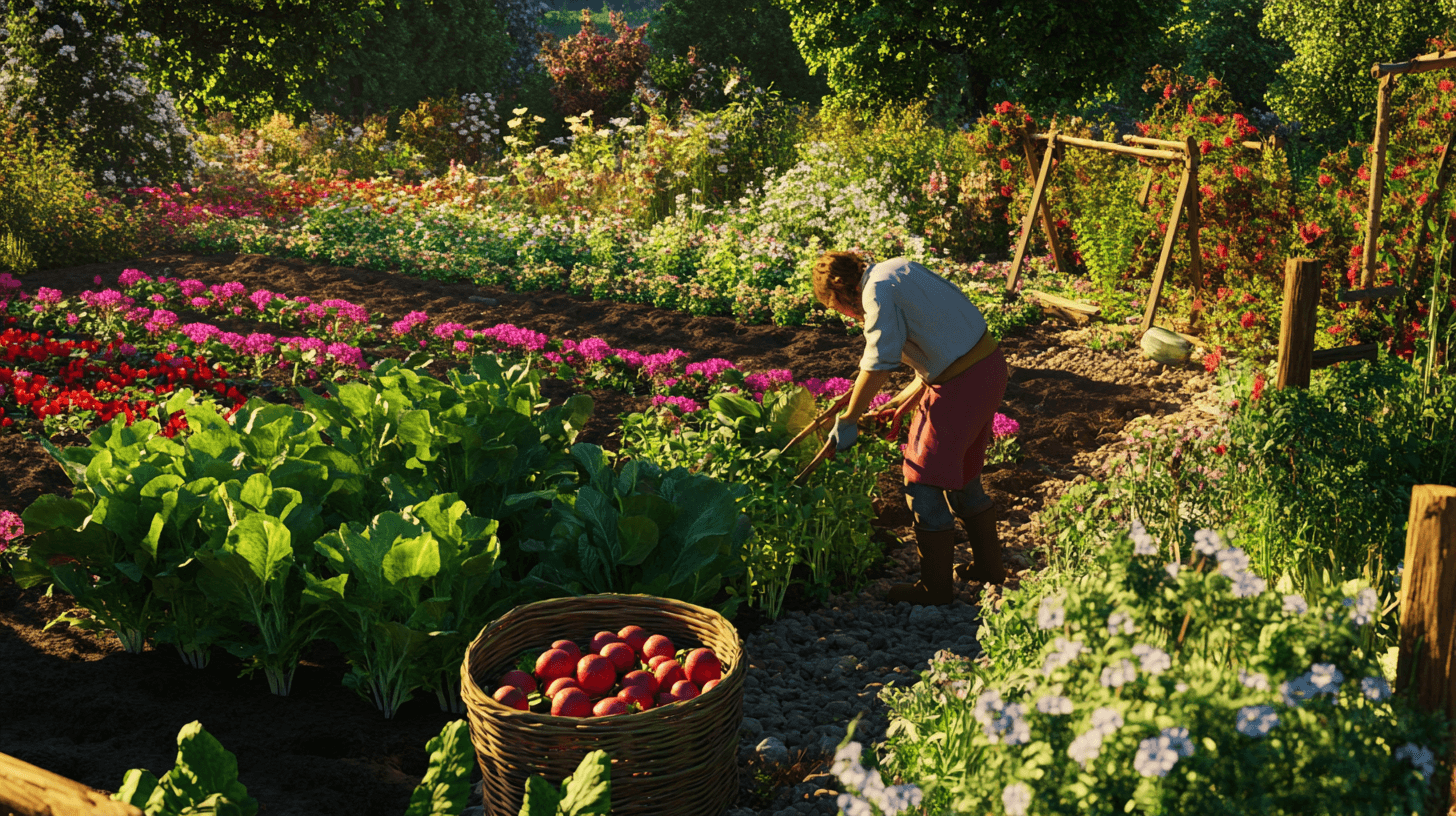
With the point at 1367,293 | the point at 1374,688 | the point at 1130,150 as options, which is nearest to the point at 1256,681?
the point at 1374,688

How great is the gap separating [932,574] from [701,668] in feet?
5.17

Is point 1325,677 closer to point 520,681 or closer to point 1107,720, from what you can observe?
point 1107,720

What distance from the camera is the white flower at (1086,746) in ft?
4.53

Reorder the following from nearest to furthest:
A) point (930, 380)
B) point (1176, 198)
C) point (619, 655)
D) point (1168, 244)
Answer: point (619, 655) → point (930, 380) → point (1168, 244) → point (1176, 198)

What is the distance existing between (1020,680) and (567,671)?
1.16m

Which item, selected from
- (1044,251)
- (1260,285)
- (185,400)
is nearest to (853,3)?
(1044,251)

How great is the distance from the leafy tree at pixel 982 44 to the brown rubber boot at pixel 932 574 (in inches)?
536

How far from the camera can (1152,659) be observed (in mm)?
1433

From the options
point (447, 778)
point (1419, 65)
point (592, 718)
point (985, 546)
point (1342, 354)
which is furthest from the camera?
point (1419, 65)

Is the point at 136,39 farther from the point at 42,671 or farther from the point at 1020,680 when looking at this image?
the point at 1020,680

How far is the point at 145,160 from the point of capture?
13.2 meters

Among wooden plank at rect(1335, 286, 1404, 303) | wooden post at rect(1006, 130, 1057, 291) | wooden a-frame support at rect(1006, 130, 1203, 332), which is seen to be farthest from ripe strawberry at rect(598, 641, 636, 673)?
wooden post at rect(1006, 130, 1057, 291)

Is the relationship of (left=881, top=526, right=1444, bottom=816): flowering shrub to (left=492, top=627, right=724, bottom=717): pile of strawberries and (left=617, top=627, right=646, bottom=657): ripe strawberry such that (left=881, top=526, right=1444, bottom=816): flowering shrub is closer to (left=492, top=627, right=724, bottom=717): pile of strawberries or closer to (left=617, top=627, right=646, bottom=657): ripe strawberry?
(left=492, top=627, right=724, bottom=717): pile of strawberries

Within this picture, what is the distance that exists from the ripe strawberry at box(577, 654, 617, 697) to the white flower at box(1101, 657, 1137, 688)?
1.32 metres
